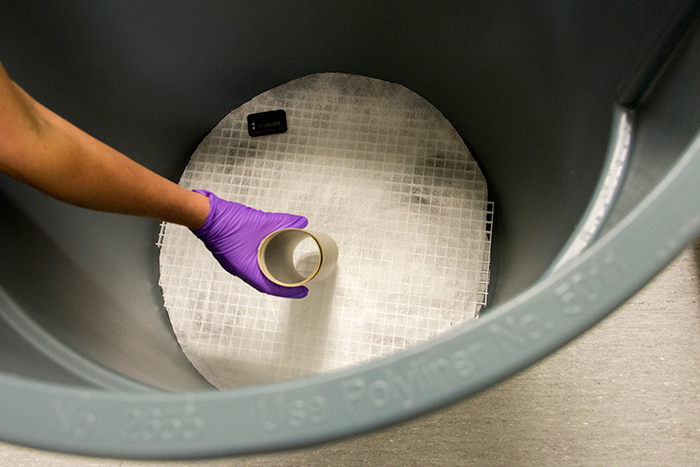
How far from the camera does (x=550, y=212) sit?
592 mm

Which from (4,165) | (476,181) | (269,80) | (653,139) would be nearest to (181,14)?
(269,80)

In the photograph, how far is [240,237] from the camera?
75 centimetres

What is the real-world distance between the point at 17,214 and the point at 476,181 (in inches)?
28.7

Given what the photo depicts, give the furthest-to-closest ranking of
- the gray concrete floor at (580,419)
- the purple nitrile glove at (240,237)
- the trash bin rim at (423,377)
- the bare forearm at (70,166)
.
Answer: the gray concrete floor at (580,419) → the purple nitrile glove at (240,237) → the bare forearm at (70,166) → the trash bin rim at (423,377)

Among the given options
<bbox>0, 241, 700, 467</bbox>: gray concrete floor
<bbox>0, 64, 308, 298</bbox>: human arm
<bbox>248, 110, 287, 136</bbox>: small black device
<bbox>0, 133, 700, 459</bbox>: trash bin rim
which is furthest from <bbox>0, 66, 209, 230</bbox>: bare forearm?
<bbox>0, 241, 700, 467</bbox>: gray concrete floor

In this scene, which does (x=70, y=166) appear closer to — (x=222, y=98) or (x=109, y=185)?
(x=109, y=185)

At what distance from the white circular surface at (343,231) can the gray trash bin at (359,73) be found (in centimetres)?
4

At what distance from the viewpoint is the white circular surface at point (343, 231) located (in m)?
0.78

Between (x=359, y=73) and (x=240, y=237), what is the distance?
395 millimetres

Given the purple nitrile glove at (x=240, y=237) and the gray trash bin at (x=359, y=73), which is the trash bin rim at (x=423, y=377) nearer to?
the gray trash bin at (x=359, y=73)

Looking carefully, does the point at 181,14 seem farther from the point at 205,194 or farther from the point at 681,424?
the point at 681,424

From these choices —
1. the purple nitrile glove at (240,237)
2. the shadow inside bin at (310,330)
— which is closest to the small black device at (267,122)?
the purple nitrile glove at (240,237)

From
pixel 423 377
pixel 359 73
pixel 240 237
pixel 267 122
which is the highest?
pixel 359 73

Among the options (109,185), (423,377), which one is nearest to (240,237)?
(109,185)
